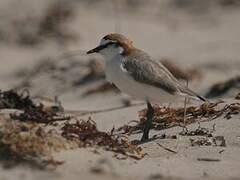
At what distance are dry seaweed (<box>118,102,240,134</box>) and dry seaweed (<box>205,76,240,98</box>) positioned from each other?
7.25ft

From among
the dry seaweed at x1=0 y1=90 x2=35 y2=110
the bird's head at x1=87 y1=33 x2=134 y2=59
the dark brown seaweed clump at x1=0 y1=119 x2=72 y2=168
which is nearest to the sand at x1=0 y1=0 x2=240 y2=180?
the dark brown seaweed clump at x1=0 y1=119 x2=72 y2=168

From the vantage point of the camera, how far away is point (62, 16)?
15281mm

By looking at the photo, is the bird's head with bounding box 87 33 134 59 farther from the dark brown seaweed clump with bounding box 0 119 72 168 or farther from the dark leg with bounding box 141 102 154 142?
the dark brown seaweed clump with bounding box 0 119 72 168

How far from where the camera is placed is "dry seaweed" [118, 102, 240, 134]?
7707 mm

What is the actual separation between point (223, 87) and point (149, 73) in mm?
3558

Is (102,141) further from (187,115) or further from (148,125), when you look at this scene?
(187,115)

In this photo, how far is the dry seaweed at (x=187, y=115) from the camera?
7.71 meters

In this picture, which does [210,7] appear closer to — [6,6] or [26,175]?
[6,6]

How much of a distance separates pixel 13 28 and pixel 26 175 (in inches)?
372

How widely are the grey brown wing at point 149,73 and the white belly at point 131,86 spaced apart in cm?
4

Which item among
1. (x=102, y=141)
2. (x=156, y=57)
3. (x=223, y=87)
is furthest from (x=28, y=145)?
(x=156, y=57)


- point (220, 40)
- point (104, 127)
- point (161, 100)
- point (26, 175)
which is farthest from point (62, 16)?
point (26, 175)

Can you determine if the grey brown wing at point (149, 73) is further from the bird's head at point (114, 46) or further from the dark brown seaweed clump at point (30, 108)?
the dark brown seaweed clump at point (30, 108)

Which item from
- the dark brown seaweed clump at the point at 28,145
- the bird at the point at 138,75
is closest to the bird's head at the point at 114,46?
the bird at the point at 138,75
